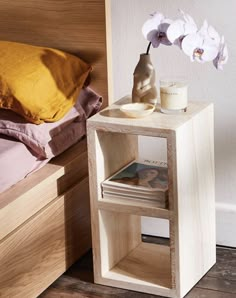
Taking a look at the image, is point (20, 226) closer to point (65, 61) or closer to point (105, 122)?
point (105, 122)

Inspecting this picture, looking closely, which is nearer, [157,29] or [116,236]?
[157,29]

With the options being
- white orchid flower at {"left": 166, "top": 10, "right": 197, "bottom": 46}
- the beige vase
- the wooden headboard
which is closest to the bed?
the wooden headboard

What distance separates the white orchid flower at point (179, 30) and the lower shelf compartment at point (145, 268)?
0.68m

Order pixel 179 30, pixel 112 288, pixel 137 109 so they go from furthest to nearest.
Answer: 1. pixel 112 288
2. pixel 137 109
3. pixel 179 30

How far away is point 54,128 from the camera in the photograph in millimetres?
2238

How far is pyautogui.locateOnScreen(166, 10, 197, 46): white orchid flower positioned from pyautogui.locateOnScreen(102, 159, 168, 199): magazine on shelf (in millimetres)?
390

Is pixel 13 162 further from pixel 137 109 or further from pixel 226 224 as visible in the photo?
pixel 226 224

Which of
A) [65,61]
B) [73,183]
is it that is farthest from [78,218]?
[65,61]

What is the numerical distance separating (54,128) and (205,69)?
49 cm

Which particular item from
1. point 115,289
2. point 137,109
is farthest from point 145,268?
point 137,109

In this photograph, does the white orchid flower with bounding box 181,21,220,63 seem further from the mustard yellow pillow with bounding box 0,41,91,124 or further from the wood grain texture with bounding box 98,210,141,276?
the wood grain texture with bounding box 98,210,141,276

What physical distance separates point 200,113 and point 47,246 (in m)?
0.56

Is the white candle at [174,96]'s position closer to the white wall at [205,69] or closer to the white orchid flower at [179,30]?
the white orchid flower at [179,30]

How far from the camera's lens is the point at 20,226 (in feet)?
6.86
